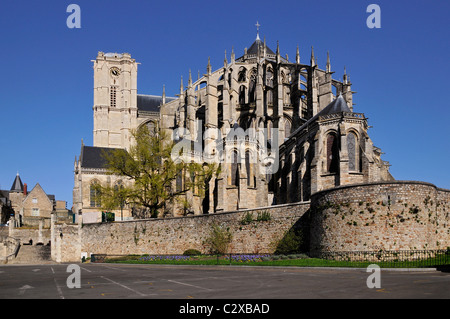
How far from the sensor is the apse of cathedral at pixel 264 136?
37.9 metres

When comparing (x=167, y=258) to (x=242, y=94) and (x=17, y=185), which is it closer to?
(x=242, y=94)

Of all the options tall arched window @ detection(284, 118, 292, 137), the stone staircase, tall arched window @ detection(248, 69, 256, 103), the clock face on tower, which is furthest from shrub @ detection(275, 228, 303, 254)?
the clock face on tower

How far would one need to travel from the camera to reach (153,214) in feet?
148

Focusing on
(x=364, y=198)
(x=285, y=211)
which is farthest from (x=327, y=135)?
(x=364, y=198)

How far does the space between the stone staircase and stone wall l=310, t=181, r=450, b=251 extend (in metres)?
29.0

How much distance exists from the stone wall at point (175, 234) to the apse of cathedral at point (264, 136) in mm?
4056

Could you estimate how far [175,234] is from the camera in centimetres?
3838

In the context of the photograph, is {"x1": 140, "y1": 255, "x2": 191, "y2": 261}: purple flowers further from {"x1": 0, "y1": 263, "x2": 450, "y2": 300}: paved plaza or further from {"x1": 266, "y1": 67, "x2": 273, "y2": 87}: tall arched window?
{"x1": 266, "y1": 67, "x2": 273, "y2": 87}: tall arched window

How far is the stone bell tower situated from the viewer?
2990 inches

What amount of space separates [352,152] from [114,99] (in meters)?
50.7

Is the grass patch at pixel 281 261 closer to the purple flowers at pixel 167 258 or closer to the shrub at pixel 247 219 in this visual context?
the purple flowers at pixel 167 258

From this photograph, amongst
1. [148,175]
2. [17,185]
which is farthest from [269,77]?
[17,185]

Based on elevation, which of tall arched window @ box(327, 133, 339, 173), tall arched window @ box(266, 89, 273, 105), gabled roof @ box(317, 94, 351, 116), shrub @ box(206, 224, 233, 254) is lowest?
shrub @ box(206, 224, 233, 254)

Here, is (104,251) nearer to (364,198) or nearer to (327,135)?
(327,135)
